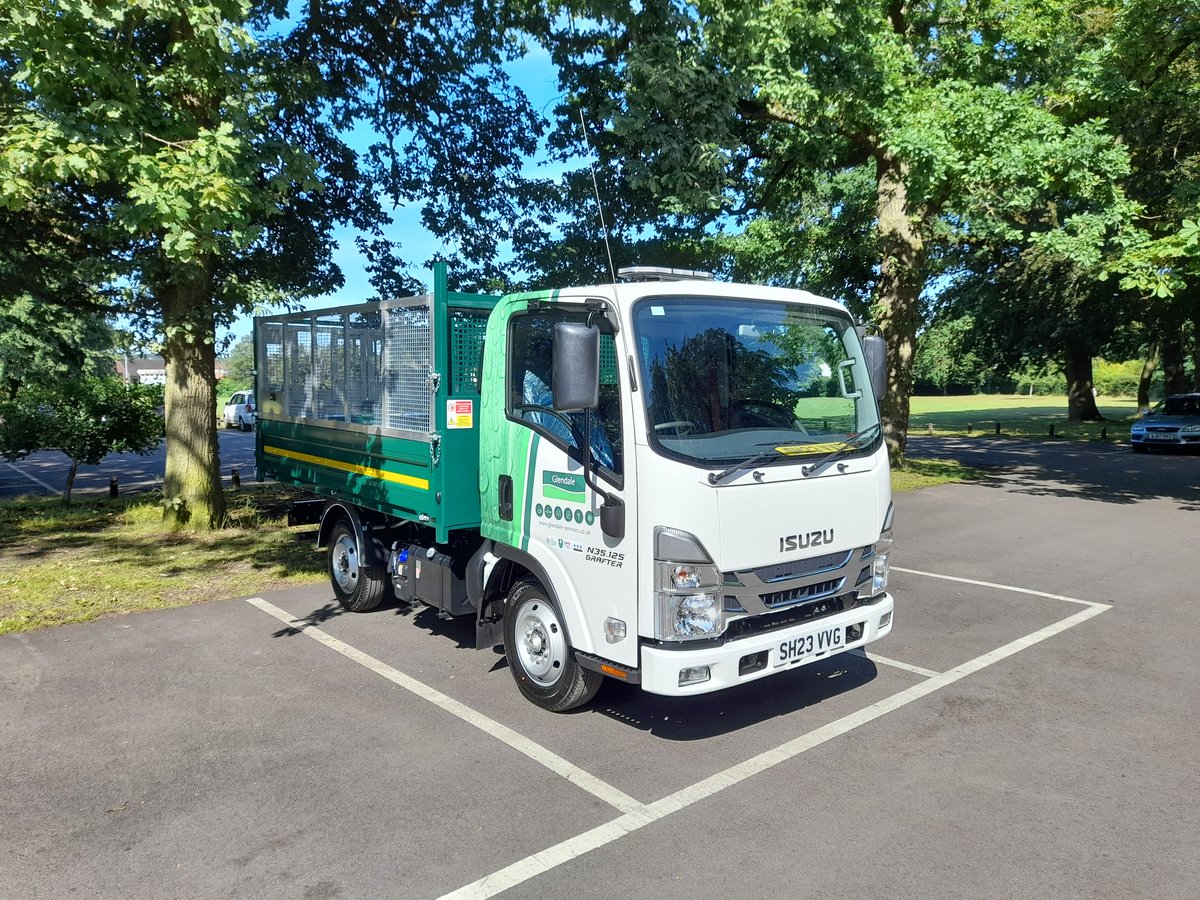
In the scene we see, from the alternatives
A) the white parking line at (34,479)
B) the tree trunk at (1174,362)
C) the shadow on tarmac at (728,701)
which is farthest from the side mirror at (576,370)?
the tree trunk at (1174,362)

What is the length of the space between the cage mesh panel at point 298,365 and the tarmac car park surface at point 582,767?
1925 millimetres

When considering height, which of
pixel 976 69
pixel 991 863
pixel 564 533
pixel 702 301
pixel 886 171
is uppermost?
pixel 976 69

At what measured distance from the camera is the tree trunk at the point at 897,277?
54.7 ft

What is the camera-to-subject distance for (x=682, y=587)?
4289 millimetres

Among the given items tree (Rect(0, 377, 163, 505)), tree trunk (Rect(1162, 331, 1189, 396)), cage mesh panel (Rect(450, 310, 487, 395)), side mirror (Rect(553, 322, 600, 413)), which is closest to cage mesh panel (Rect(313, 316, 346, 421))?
cage mesh panel (Rect(450, 310, 487, 395))

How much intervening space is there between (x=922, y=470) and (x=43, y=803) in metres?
17.5

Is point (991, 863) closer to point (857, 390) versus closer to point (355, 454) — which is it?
point (857, 390)

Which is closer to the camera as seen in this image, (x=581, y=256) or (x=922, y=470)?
(x=581, y=256)

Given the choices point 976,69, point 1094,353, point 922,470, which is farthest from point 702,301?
point 1094,353

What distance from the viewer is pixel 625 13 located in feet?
34.2

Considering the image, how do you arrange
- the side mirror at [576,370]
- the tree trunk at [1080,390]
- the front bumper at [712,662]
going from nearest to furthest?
the side mirror at [576,370], the front bumper at [712,662], the tree trunk at [1080,390]

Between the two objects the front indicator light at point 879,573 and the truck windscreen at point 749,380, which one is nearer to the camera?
the truck windscreen at point 749,380

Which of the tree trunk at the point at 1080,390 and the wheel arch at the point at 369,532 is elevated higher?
the tree trunk at the point at 1080,390

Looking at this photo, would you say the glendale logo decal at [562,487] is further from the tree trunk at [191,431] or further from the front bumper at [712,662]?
the tree trunk at [191,431]
